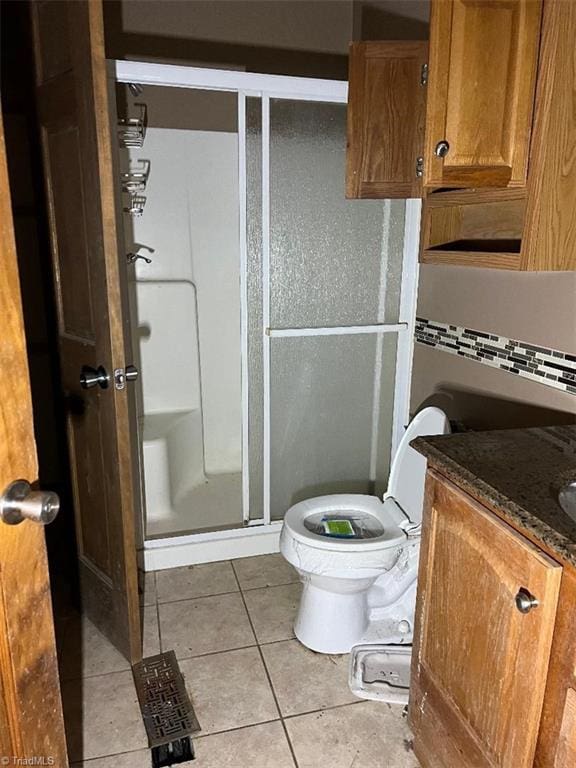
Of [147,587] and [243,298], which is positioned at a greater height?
[243,298]

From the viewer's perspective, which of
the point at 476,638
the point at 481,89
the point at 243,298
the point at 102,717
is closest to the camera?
the point at 476,638

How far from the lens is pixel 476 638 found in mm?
1240

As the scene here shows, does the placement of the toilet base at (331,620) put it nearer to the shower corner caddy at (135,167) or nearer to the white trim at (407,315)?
the white trim at (407,315)

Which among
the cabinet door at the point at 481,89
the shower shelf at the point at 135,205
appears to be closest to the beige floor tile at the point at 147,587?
the shower shelf at the point at 135,205

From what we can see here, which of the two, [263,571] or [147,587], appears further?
[263,571]

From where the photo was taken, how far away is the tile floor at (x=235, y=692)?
160 cm

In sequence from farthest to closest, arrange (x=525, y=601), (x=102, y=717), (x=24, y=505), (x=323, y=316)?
(x=323, y=316) → (x=102, y=717) → (x=525, y=601) → (x=24, y=505)

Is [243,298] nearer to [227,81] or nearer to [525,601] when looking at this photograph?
[227,81]

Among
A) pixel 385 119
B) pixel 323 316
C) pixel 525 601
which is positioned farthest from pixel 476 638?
pixel 385 119

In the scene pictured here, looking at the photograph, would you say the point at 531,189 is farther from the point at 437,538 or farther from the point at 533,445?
the point at 437,538

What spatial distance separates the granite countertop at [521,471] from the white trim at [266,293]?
1.06 metres

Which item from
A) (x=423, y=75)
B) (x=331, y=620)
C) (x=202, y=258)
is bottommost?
(x=331, y=620)

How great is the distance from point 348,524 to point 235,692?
0.64 metres

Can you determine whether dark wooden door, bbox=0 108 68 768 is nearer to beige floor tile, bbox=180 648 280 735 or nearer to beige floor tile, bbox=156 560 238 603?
beige floor tile, bbox=180 648 280 735
